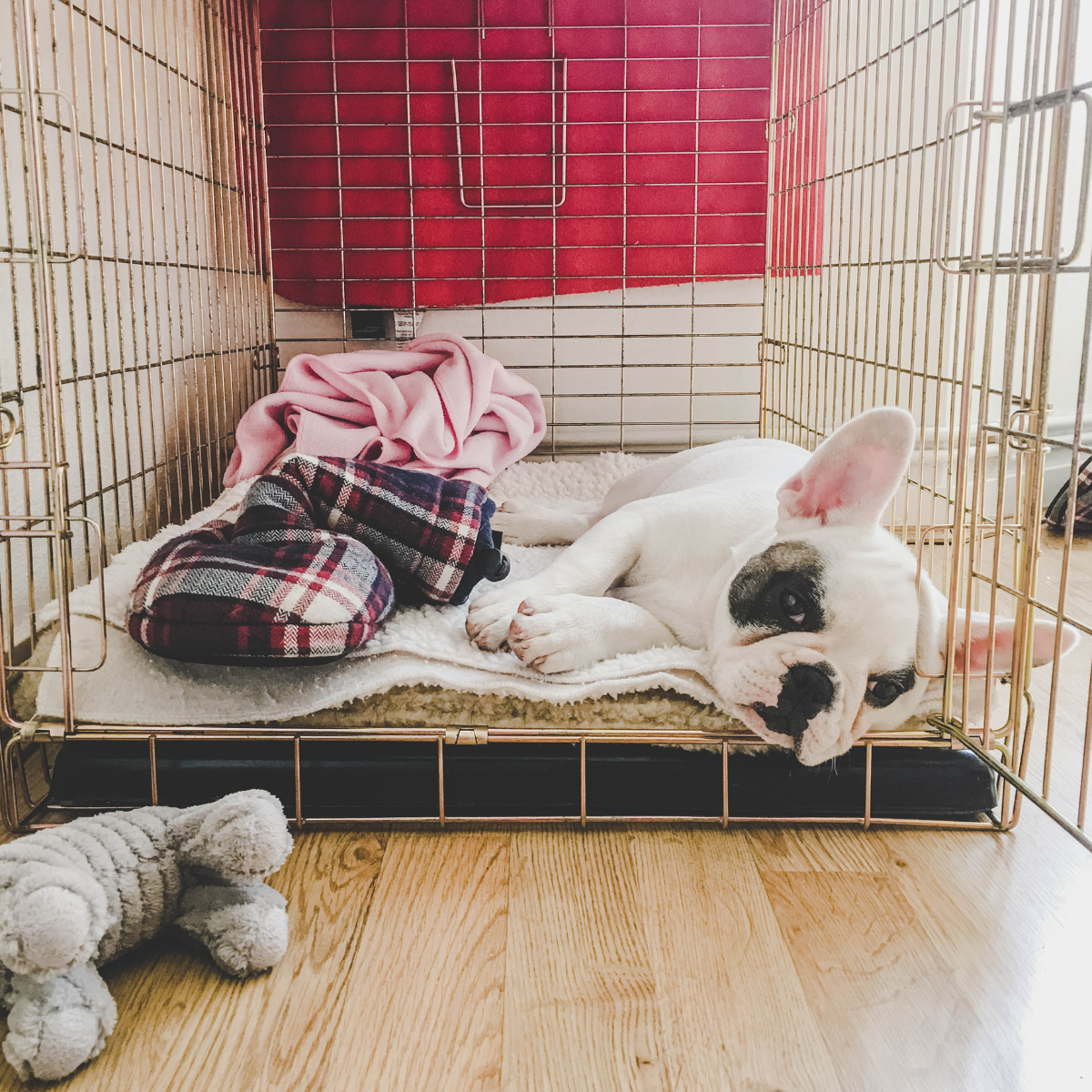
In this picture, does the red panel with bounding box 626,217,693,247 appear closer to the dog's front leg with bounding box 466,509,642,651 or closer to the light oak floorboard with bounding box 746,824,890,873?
the dog's front leg with bounding box 466,509,642,651

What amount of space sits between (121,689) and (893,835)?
3.06ft

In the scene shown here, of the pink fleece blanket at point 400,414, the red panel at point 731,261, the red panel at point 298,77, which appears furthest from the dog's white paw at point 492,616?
the red panel at point 298,77

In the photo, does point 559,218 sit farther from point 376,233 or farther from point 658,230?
point 376,233

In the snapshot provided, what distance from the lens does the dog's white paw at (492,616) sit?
1.30 m

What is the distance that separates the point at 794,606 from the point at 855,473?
0.17 metres

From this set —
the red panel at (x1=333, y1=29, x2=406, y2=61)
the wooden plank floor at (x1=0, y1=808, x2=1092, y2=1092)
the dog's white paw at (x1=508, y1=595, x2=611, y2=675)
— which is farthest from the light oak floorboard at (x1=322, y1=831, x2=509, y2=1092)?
the red panel at (x1=333, y1=29, x2=406, y2=61)

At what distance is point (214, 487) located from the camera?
7.69 feet

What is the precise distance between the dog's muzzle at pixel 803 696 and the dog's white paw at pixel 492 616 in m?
0.35

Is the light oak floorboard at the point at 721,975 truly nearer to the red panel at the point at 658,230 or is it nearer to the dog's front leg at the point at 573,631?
the dog's front leg at the point at 573,631

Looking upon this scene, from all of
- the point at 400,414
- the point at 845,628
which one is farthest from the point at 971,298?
the point at 400,414

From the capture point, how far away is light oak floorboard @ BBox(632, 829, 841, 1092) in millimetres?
823

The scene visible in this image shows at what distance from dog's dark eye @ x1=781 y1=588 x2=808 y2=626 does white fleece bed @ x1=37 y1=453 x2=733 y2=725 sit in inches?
5.3

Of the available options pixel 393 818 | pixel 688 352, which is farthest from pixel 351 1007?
pixel 688 352

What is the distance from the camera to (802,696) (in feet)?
3.64
